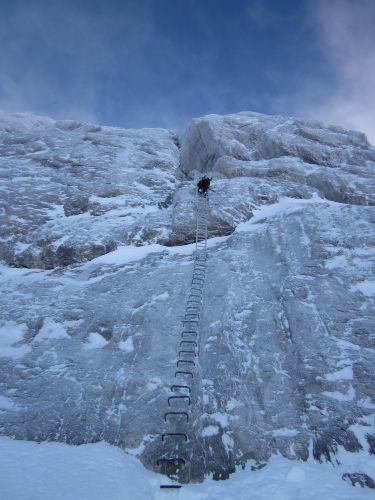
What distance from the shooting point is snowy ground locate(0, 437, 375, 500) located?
25.5ft

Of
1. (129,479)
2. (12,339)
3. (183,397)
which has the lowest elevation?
(129,479)

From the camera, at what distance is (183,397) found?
1002cm

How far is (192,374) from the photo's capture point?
10.7m

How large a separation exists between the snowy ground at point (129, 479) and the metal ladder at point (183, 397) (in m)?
0.37

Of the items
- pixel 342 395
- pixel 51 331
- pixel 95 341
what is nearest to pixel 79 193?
pixel 51 331

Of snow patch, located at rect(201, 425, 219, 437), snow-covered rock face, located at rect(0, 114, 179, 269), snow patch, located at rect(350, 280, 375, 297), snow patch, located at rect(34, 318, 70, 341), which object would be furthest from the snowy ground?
snow-covered rock face, located at rect(0, 114, 179, 269)

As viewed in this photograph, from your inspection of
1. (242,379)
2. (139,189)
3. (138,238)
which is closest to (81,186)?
(139,189)

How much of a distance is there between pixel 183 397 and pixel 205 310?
3.30 meters

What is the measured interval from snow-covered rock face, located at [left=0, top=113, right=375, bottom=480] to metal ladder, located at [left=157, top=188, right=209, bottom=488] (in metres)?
0.19

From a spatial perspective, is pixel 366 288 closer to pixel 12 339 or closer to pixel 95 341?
pixel 95 341

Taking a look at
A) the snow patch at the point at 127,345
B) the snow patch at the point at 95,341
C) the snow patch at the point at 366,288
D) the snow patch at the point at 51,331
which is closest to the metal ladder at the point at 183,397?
the snow patch at the point at 127,345

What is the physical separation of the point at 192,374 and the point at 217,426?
1.61 m

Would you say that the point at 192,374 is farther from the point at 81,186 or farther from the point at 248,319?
the point at 81,186

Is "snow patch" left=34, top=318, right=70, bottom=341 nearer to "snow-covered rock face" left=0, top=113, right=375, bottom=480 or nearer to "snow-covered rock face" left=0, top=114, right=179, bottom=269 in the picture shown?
"snow-covered rock face" left=0, top=113, right=375, bottom=480
